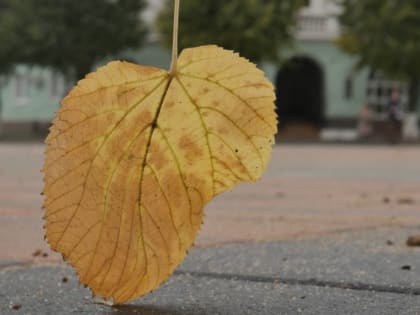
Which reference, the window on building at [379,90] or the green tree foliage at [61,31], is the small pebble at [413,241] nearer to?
the green tree foliage at [61,31]

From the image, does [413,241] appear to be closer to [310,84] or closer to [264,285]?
[264,285]

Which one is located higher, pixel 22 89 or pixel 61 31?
pixel 61 31

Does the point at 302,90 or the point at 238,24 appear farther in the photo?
the point at 302,90

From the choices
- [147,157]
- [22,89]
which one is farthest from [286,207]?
[22,89]

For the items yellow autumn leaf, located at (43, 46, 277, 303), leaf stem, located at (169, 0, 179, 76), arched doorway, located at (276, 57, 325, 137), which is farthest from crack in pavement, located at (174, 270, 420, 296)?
arched doorway, located at (276, 57, 325, 137)

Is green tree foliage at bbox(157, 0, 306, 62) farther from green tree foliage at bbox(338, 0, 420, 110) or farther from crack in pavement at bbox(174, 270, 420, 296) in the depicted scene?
crack in pavement at bbox(174, 270, 420, 296)
